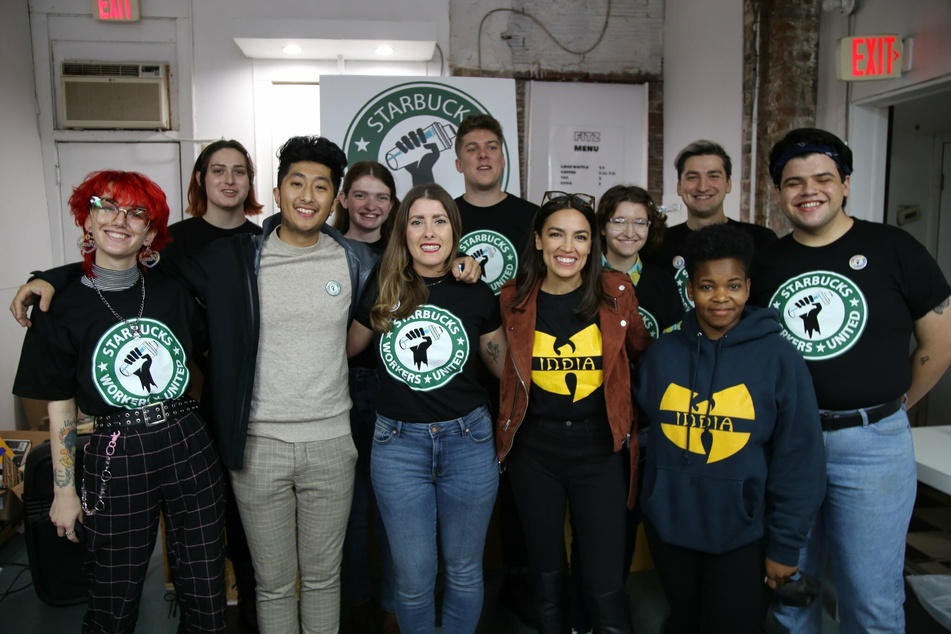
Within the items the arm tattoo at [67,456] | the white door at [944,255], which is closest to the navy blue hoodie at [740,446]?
the arm tattoo at [67,456]

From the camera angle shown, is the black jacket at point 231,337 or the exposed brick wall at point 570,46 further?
the exposed brick wall at point 570,46

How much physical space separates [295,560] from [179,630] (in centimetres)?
75

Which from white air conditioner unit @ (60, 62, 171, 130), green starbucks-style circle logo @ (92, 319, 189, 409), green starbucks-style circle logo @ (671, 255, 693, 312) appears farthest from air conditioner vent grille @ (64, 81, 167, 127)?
green starbucks-style circle logo @ (671, 255, 693, 312)

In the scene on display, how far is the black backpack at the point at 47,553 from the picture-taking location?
2.58m

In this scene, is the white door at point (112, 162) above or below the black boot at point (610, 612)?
above

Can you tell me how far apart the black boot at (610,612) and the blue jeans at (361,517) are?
2.56 feet

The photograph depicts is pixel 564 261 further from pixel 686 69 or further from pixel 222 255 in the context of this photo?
pixel 686 69

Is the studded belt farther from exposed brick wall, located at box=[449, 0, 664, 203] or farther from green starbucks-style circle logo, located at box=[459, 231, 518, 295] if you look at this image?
exposed brick wall, located at box=[449, 0, 664, 203]

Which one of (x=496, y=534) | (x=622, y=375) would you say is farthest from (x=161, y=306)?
(x=496, y=534)

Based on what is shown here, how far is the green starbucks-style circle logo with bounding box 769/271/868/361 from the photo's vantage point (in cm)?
172

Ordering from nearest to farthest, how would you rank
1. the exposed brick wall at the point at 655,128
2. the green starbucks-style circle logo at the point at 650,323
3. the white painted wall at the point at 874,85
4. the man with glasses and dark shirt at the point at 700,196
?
the green starbucks-style circle logo at the point at 650,323 → the man with glasses and dark shirt at the point at 700,196 → the white painted wall at the point at 874,85 → the exposed brick wall at the point at 655,128

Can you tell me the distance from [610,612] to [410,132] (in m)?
3.59

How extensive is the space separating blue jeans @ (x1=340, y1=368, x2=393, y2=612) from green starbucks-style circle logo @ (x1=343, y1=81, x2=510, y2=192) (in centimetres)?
249

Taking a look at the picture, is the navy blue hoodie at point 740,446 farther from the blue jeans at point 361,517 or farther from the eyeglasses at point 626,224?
the blue jeans at point 361,517
